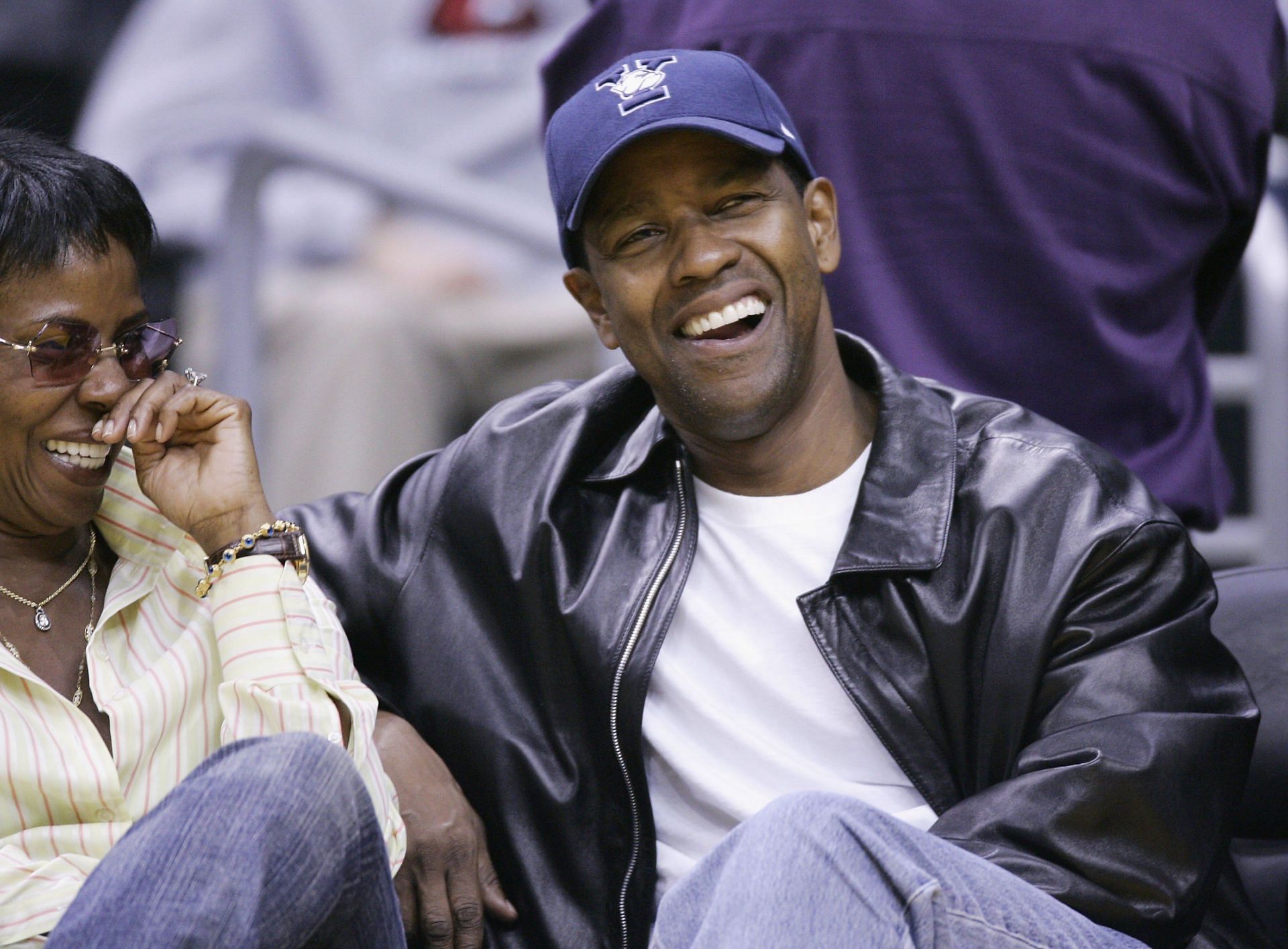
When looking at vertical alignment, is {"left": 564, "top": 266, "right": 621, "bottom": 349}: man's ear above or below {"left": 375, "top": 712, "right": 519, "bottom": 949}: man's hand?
above

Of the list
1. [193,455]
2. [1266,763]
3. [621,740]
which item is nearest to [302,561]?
[193,455]

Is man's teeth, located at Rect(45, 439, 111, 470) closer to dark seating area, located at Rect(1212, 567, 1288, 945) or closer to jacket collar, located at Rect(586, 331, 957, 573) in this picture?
jacket collar, located at Rect(586, 331, 957, 573)

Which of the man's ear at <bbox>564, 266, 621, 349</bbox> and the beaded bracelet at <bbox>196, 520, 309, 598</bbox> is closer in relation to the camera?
the beaded bracelet at <bbox>196, 520, 309, 598</bbox>

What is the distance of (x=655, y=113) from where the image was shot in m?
2.30

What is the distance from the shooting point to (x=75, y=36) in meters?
5.11

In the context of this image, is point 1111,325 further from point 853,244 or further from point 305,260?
point 305,260

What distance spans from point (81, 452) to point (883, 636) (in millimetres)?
967

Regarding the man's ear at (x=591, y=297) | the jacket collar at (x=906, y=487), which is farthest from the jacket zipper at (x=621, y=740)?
the man's ear at (x=591, y=297)

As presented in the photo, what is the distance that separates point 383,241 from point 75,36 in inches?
41.0

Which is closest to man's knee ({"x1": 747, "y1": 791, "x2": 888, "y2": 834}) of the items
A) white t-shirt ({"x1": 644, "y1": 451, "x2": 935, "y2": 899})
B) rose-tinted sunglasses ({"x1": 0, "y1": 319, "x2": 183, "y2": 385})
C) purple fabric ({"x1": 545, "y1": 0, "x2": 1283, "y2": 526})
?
white t-shirt ({"x1": 644, "y1": 451, "x2": 935, "y2": 899})

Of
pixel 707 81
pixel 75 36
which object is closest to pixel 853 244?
pixel 707 81

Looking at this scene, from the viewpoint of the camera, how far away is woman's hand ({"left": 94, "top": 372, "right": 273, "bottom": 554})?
2.22 metres

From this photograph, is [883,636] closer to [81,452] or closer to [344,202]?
[81,452]

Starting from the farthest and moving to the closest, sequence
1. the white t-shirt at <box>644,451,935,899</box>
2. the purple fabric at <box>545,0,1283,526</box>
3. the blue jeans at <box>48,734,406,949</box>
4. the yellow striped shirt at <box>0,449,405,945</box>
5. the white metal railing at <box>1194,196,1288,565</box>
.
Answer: the white metal railing at <box>1194,196,1288,565</box>, the purple fabric at <box>545,0,1283,526</box>, the white t-shirt at <box>644,451,935,899</box>, the yellow striped shirt at <box>0,449,405,945</box>, the blue jeans at <box>48,734,406,949</box>
